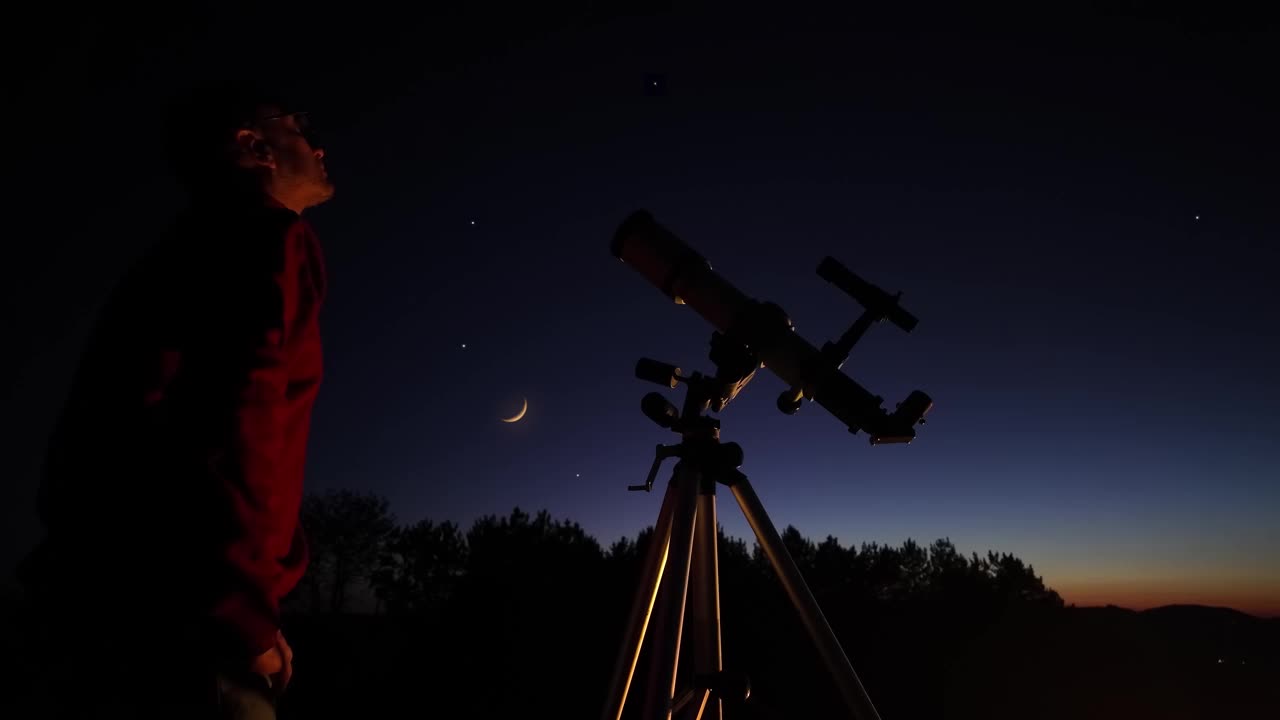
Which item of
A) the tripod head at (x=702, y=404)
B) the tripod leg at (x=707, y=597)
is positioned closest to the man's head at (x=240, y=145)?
the tripod head at (x=702, y=404)

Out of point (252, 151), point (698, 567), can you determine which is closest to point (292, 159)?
point (252, 151)

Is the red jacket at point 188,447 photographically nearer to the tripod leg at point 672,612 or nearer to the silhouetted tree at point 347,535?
the tripod leg at point 672,612

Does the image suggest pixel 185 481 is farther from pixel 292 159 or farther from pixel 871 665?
pixel 871 665

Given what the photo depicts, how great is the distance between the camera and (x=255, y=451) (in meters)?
1.07

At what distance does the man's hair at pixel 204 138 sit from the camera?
56.4 inches

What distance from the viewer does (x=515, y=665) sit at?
28.9ft

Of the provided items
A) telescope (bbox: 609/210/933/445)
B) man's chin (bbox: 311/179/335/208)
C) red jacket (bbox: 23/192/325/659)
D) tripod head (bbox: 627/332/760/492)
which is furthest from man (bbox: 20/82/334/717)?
telescope (bbox: 609/210/933/445)

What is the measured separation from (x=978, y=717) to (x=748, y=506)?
24.8ft

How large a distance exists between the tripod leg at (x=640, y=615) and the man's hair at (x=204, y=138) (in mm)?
1797

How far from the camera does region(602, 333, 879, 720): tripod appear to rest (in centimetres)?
196

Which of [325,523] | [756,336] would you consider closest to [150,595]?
[756,336]

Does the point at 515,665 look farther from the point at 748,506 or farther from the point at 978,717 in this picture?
the point at 748,506

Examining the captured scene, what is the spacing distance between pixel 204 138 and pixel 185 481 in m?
0.97

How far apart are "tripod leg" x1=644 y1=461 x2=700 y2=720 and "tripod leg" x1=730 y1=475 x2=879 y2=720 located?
0.78 ft
